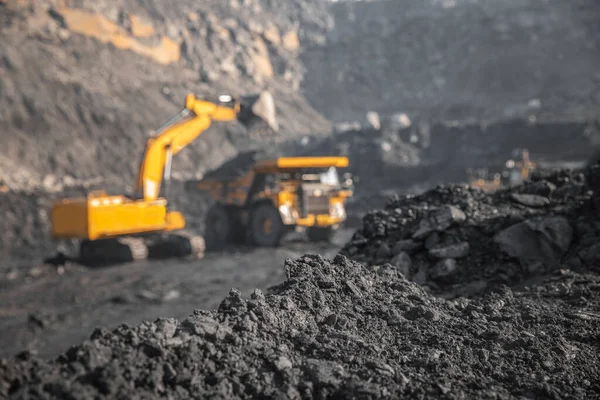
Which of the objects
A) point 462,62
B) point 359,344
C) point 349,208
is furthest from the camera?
point 462,62

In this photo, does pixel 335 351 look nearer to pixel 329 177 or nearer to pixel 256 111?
pixel 256 111

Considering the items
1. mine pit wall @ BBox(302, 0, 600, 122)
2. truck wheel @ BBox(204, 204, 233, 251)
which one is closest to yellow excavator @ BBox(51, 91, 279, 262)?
truck wheel @ BBox(204, 204, 233, 251)

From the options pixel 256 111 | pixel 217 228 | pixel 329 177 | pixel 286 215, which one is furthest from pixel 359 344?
pixel 217 228

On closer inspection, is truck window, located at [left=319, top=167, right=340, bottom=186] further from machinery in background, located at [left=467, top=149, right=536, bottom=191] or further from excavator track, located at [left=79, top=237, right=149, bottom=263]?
excavator track, located at [left=79, top=237, right=149, bottom=263]

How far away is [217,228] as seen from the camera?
44.6ft

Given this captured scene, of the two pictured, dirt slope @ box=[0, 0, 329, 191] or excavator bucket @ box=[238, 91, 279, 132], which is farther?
dirt slope @ box=[0, 0, 329, 191]

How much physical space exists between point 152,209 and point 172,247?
0.99 metres

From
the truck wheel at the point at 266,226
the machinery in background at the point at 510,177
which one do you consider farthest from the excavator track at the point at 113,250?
the machinery in background at the point at 510,177

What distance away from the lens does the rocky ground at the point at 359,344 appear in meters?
2.47

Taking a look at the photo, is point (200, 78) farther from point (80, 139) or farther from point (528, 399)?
point (528, 399)

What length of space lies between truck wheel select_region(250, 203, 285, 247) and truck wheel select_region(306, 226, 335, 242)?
45.9 inches

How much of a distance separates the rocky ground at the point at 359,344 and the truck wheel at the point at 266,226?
7.06 meters

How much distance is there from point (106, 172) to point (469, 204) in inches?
769

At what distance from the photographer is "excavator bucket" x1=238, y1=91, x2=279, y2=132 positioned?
1226 centimetres
